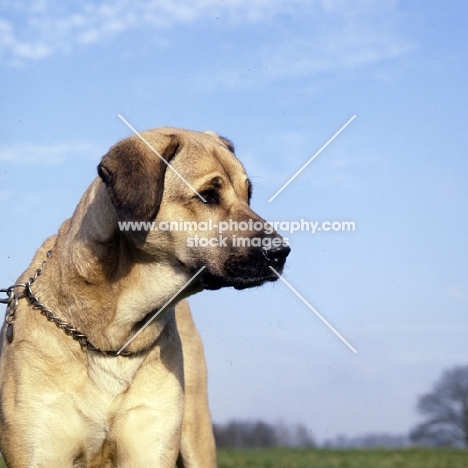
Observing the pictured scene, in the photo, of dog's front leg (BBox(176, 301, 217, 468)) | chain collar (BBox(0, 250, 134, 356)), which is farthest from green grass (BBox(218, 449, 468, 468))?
chain collar (BBox(0, 250, 134, 356))

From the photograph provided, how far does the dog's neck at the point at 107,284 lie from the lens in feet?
17.5

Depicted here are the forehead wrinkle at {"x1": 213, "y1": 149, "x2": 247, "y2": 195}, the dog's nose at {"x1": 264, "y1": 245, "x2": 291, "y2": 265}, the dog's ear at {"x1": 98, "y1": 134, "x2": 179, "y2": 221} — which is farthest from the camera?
the forehead wrinkle at {"x1": 213, "y1": 149, "x2": 247, "y2": 195}

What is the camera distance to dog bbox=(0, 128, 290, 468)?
517 centimetres

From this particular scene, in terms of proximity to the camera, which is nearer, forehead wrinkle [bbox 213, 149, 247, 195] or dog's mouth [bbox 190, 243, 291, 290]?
dog's mouth [bbox 190, 243, 291, 290]

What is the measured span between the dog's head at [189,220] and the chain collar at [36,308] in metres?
0.66

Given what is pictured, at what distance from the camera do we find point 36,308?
542 cm

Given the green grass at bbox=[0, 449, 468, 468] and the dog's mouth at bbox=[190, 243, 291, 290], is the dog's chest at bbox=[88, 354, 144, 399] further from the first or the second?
the green grass at bbox=[0, 449, 468, 468]

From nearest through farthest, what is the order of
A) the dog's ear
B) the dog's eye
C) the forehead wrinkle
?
the dog's ear, the dog's eye, the forehead wrinkle

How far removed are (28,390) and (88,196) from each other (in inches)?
52.4

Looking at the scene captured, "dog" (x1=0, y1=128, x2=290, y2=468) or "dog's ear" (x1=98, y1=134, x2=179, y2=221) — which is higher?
"dog's ear" (x1=98, y1=134, x2=179, y2=221)

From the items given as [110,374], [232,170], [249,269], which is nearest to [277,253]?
[249,269]

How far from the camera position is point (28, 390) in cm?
515

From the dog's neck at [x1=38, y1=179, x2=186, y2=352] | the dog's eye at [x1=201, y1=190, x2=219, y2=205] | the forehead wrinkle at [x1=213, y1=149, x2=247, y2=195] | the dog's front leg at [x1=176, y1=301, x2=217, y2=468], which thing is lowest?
the dog's front leg at [x1=176, y1=301, x2=217, y2=468]

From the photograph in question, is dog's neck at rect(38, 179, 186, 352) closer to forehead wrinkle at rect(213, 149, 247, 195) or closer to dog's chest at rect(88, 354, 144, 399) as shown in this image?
dog's chest at rect(88, 354, 144, 399)
